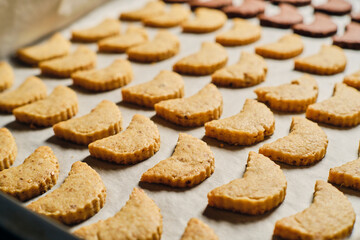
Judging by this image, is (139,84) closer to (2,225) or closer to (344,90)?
(344,90)

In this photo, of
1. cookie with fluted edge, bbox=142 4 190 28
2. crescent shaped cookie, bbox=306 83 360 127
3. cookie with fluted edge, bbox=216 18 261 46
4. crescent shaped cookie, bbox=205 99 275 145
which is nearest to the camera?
crescent shaped cookie, bbox=205 99 275 145

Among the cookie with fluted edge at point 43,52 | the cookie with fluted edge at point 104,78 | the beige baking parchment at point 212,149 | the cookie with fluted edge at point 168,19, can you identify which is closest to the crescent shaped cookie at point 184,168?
the beige baking parchment at point 212,149

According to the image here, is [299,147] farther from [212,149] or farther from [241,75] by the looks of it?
[241,75]

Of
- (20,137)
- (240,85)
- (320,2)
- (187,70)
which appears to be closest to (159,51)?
(187,70)

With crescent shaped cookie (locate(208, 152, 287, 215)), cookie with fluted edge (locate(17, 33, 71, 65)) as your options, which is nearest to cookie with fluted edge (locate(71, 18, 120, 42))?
cookie with fluted edge (locate(17, 33, 71, 65))

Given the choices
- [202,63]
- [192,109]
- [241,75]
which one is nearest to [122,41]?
[202,63]

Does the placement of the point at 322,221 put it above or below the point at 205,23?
below

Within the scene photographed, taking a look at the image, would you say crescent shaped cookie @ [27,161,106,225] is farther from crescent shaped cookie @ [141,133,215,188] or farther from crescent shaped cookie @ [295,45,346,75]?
crescent shaped cookie @ [295,45,346,75]
